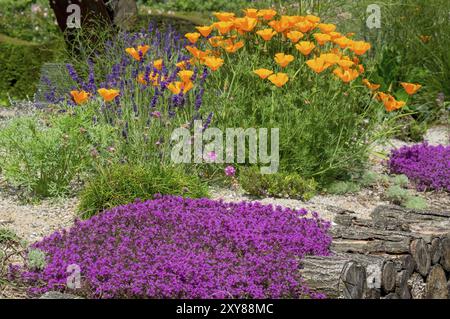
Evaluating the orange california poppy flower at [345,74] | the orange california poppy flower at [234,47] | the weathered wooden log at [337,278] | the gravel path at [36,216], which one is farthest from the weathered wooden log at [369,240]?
the orange california poppy flower at [234,47]

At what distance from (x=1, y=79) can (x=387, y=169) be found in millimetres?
5932

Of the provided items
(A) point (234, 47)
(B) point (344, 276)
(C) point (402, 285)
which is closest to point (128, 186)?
(A) point (234, 47)

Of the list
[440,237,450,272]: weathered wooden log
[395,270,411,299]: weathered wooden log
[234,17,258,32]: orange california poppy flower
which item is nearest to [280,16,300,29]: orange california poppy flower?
[234,17,258,32]: orange california poppy flower

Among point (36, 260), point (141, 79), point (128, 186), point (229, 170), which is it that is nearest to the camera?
point (36, 260)

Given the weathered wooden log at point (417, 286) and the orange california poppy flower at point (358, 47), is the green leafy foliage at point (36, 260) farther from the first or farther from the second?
the orange california poppy flower at point (358, 47)

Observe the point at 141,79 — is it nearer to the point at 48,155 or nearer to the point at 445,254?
the point at 48,155

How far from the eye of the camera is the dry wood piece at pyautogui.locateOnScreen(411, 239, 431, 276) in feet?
15.8

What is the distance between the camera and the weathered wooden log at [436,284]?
4906 mm

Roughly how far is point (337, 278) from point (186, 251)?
0.80 meters

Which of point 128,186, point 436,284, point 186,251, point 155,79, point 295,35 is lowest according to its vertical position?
point 436,284

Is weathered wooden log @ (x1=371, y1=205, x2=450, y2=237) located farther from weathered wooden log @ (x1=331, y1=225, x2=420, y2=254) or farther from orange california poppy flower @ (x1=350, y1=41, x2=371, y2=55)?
orange california poppy flower @ (x1=350, y1=41, x2=371, y2=55)

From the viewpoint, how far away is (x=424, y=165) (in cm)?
729

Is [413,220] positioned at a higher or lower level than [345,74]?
lower

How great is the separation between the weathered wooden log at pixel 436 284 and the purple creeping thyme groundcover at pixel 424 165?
7.10 ft
